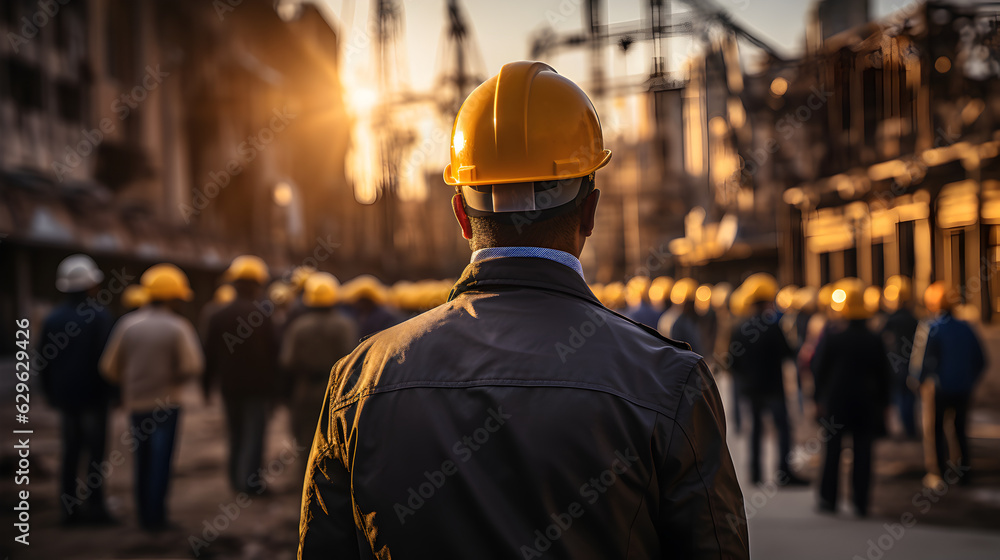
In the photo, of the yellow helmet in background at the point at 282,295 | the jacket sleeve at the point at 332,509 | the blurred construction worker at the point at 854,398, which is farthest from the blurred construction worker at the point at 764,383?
the jacket sleeve at the point at 332,509

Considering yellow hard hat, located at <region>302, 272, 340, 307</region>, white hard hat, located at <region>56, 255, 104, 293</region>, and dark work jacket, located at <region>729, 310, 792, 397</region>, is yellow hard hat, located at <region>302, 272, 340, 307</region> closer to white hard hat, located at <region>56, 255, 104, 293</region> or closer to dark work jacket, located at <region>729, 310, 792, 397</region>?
white hard hat, located at <region>56, 255, 104, 293</region>

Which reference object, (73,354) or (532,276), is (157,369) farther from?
(532,276)

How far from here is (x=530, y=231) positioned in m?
1.63

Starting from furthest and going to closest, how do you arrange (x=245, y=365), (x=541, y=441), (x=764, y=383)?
(x=764, y=383), (x=245, y=365), (x=541, y=441)

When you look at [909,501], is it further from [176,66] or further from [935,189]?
[176,66]

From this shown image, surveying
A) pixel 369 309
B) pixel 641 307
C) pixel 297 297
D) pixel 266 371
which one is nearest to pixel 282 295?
pixel 297 297

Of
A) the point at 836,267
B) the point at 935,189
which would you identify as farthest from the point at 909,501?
the point at 836,267

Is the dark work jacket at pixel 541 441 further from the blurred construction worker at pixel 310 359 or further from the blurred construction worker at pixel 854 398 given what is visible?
the blurred construction worker at pixel 854 398

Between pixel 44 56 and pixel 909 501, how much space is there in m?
21.6

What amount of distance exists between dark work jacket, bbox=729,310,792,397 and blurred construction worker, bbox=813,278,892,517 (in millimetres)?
1180

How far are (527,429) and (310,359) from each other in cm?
611

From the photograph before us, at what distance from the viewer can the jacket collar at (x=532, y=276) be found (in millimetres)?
1562

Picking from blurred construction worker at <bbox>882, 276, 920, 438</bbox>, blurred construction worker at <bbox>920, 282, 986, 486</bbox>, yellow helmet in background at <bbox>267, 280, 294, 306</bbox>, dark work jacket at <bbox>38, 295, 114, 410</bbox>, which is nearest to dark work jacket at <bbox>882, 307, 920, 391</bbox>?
blurred construction worker at <bbox>882, 276, 920, 438</bbox>

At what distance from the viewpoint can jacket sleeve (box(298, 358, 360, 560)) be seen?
63.3 inches
